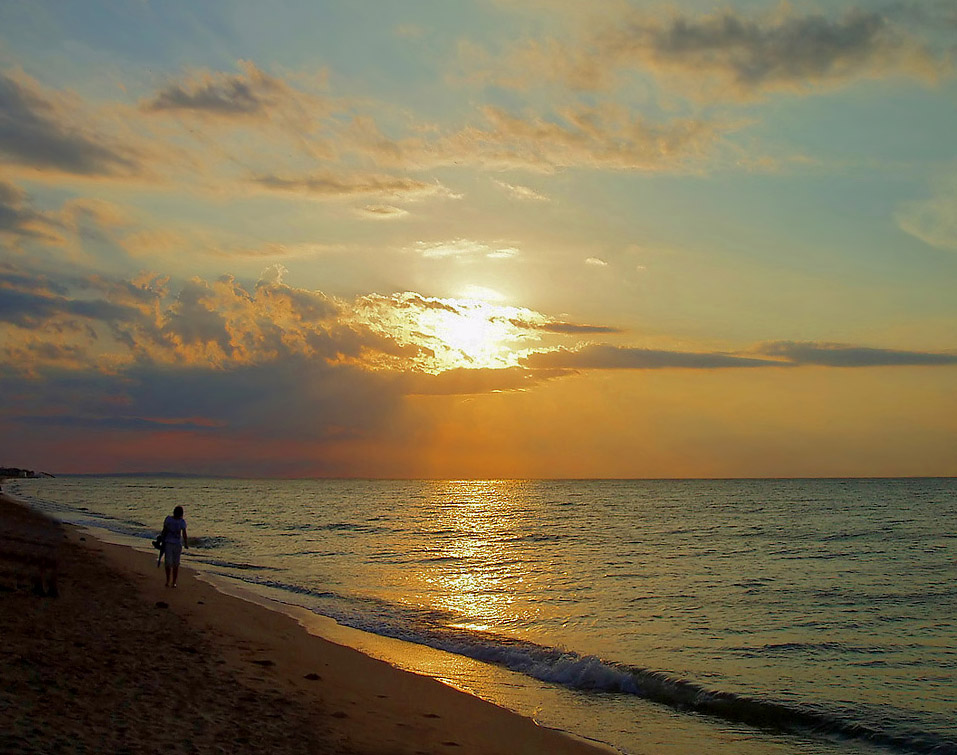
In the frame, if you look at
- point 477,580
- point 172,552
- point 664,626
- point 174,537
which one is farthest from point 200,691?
point 477,580

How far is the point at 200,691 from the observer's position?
11.2m

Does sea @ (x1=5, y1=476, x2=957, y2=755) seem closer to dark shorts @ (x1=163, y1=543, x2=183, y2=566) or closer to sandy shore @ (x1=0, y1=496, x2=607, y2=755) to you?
sandy shore @ (x1=0, y1=496, x2=607, y2=755)

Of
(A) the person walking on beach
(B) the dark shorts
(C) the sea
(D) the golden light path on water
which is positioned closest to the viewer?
(C) the sea

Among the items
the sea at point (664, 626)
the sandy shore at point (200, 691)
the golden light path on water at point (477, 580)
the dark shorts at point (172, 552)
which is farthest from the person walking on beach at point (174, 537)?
the golden light path on water at point (477, 580)

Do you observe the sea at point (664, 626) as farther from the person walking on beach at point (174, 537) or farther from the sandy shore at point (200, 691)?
the person walking on beach at point (174, 537)

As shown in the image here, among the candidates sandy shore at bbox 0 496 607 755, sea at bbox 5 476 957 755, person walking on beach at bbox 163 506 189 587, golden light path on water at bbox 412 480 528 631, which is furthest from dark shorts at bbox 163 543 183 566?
golden light path on water at bbox 412 480 528 631

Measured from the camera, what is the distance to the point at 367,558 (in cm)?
3888

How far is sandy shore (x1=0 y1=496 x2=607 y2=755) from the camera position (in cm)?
885

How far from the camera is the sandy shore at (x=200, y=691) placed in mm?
8852

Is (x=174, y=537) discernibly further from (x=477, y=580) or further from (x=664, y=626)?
(x=664, y=626)

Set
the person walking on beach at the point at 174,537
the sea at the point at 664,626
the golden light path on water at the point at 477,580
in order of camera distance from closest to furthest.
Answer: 1. the sea at the point at 664,626
2. the person walking on beach at the point at 174,537
3. the golden light path on water at the point at 477,580

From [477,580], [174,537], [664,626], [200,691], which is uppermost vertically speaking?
[174,537]

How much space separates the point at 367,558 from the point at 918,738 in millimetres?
29817

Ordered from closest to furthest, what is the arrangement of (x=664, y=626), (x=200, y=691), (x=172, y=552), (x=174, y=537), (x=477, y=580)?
(x=200, y=691) < (x=664, y=626) < (x=174, y=537) < (x=172, y=552) < (x=477, y=580)
